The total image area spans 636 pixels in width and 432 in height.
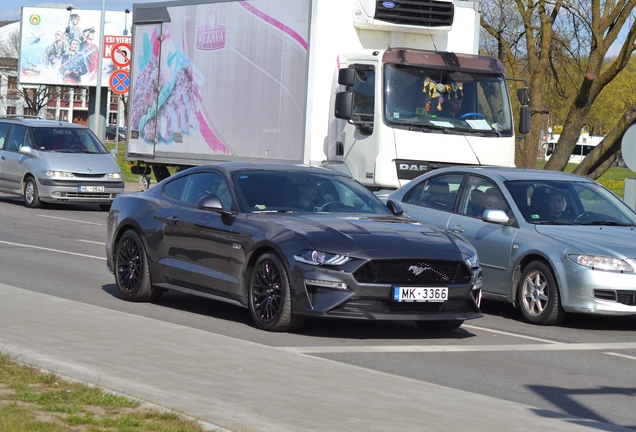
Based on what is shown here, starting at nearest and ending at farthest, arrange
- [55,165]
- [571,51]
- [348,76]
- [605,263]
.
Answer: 1. [605,263]
2. [348,76]
3. [55,165]
4. [571,51]

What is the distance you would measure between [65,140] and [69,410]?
20446mm

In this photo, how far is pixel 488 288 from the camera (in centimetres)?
1201

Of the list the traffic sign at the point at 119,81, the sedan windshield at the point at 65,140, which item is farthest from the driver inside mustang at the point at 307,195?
the traffic sign at the point at 119,81

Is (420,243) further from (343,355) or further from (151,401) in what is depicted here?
(151,401)

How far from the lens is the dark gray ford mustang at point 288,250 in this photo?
9.44m

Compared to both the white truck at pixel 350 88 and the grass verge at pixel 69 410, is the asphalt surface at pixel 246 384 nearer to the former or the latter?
the grass verge at pixel 69 410

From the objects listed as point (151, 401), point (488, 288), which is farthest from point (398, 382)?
point (488, 288)

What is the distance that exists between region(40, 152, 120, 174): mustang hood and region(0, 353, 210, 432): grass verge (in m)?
18.4

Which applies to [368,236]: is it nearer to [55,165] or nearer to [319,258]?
[319,258]

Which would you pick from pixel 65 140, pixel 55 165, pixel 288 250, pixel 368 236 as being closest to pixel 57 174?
pixel 55 165

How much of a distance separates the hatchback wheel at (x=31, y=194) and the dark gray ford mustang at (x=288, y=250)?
44.6 feet

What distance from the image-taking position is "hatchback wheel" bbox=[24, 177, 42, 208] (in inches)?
989

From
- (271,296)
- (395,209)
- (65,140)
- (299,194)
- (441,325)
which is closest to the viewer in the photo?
(271,296)

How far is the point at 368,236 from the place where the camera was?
964 cm
